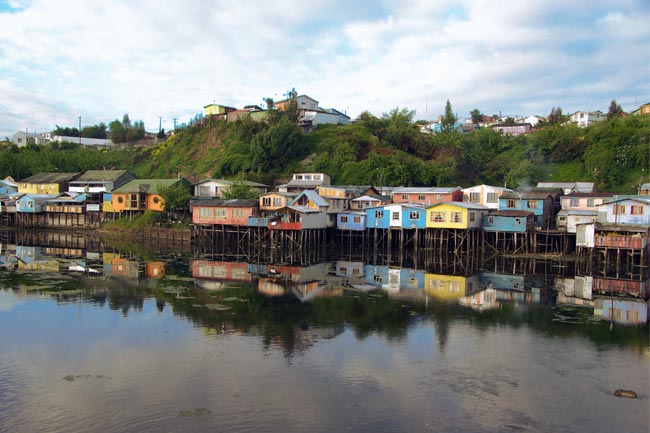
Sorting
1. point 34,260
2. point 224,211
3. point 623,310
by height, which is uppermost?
point 224,211

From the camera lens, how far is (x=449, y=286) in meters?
25.9

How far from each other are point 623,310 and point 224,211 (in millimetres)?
30344

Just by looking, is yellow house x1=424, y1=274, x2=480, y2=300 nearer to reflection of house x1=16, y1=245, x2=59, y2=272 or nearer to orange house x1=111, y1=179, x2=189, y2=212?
reflection of house x1=16, y1=245, x2=59, y2=272

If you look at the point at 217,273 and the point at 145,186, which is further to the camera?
the point at 145,186

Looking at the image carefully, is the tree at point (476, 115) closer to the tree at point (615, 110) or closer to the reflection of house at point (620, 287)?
the tree at point (615, 110)

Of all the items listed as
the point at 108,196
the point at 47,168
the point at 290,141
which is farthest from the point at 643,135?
the point at 47,168

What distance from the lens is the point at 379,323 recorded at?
61.1 feet

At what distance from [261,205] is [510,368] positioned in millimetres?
30167

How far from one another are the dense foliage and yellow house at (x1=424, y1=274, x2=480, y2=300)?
81.8ft

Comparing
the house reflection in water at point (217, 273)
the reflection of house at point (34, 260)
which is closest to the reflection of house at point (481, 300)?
the house reflection in water at point (217, 273)

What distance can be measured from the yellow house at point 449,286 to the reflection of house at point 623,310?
553 centimetres

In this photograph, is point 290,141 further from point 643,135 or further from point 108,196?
point 643,135

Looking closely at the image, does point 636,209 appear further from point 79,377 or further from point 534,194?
point 79,377

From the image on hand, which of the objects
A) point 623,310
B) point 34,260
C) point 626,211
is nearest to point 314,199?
point 34,260
